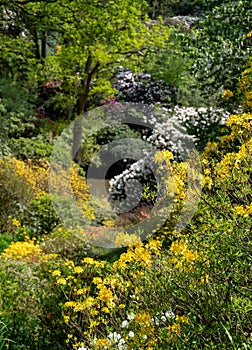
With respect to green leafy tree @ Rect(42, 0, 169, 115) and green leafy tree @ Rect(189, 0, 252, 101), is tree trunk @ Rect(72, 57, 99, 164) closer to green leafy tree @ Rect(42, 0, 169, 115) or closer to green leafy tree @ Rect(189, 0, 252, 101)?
green leafy tree @ Rect(42, 0, 169, 115)

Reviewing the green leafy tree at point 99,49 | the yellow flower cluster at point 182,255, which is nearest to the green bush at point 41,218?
the green leafy tree at point 99,49

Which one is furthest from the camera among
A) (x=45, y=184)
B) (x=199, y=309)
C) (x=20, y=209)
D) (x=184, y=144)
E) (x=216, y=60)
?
(x=184, y=144)

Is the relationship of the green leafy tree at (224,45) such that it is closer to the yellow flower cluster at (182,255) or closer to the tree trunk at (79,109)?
the yellow flower cluster at (182,255)

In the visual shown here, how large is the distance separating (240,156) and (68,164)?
26.4 ft

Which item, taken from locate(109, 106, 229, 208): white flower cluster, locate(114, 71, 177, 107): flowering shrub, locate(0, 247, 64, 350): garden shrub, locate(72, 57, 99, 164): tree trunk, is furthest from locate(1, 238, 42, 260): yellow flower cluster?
locate(114, 71, 177, 107): flowering shrub

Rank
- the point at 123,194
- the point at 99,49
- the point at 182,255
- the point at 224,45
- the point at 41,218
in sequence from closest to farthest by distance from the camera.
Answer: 1. the point at 182,255
2. the point at 224,45
3. the point at 41,218
4. the point at 123,194
5. the point at 99,49

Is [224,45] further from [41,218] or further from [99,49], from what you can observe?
[99,49]

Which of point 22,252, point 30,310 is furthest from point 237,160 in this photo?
point 22,252

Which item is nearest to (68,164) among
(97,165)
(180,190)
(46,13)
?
(97,165)

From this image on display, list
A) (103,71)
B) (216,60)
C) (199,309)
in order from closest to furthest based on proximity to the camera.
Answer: (199,309) → (216,60) → (103,71)

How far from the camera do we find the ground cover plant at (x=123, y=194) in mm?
2180

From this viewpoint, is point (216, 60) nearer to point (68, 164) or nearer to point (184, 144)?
point (184, 144)

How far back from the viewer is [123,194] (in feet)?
30.0

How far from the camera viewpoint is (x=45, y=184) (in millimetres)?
8531
